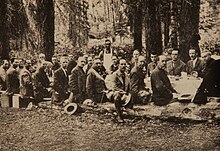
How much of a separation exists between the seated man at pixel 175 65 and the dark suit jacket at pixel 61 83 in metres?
1.20

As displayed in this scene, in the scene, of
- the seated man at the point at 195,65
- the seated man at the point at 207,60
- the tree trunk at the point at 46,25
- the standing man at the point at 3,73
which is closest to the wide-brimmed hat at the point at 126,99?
the seated man at the point at 195,65

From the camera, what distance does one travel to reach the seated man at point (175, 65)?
4.15 m

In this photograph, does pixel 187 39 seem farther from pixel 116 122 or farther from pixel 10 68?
pixel 10 68

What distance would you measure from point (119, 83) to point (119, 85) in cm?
2

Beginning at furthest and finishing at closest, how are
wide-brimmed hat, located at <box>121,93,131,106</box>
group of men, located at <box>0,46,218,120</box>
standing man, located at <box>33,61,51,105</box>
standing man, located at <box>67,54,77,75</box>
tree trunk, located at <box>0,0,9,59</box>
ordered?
tree trunk, located at <box>0,0,9,59</box>
standing man, located at <box>33,61,51,105</box>
standing man, located at <box>67,54,77,75</box>
wide-brimmed hat, located at <box>121,93,131,106</box>
group of men, located at <box>0,46,218,120</box>

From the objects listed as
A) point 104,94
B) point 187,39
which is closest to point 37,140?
point 104,94

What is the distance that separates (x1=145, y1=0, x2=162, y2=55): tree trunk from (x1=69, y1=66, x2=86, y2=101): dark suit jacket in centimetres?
82

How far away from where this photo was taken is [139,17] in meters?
4.28

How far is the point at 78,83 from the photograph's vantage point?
14.9ft

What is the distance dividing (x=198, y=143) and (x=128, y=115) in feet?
2.62

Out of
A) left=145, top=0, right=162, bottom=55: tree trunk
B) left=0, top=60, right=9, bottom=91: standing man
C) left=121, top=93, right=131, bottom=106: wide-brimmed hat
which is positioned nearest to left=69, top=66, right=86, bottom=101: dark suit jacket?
left=121, top=93, right=131, bottom=106: wide-brimmed hat

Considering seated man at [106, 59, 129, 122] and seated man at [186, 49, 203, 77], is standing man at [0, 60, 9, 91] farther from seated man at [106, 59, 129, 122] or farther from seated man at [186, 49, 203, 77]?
seated man at [186, 49, 203, 77]

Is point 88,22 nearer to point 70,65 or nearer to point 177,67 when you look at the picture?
point 70,65

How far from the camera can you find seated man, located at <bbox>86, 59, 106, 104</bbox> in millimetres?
4422
